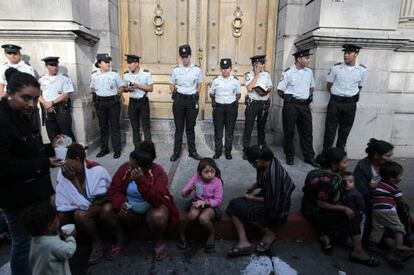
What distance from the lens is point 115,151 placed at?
18.1ft

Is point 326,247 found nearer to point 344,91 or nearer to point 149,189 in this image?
point 149,189

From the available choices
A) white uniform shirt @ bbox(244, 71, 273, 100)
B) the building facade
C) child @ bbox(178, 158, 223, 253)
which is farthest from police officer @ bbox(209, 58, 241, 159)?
child @ bbox(178, 158, 223, 253)

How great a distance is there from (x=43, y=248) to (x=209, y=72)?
5.33 metres

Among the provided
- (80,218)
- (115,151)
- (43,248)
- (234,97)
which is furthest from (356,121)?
(43,248)

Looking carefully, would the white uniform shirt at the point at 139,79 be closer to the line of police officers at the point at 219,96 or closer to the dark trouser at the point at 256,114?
the line of police officers at the point at 219,96

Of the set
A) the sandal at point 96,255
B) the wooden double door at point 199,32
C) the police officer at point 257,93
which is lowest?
the sandal at point 96,255

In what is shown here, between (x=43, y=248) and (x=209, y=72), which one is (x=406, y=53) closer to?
(x=209, y=72)

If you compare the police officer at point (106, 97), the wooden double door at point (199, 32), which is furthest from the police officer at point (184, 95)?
the wooden double door at point (199, 32)

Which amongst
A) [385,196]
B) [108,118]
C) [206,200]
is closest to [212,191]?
[206,200]

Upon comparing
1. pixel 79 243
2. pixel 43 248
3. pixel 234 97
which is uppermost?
pixel 234 97

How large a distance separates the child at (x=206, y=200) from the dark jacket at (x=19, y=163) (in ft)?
4.59

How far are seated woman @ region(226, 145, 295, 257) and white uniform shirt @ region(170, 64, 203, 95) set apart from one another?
8.54ft

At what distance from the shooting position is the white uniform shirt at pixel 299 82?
17.0 ft

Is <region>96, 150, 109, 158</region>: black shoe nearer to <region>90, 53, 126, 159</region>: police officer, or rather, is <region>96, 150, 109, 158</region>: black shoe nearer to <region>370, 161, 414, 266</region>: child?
<region>90, 53, 126, 159</region>: police officer
